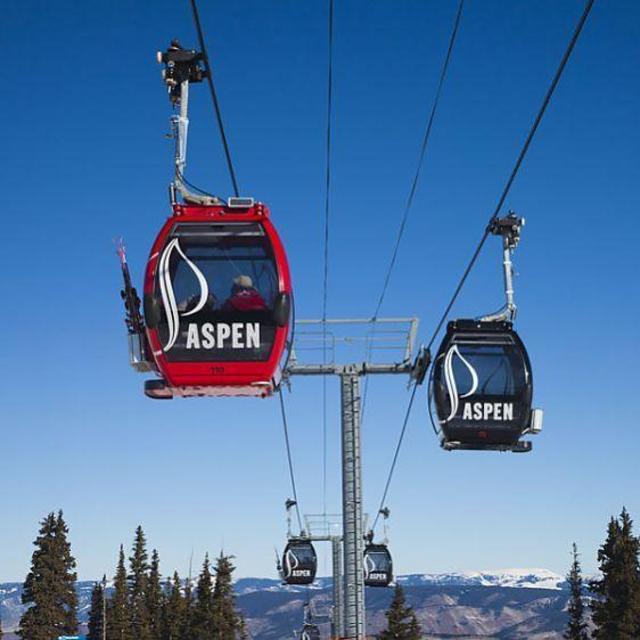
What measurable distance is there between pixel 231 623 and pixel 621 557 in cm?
3166

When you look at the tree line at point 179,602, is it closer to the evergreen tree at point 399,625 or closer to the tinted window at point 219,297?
the evergreen tree at point 399,625

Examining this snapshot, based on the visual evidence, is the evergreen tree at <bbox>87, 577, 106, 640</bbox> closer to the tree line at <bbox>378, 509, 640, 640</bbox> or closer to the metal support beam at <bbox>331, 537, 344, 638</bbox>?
the tree line at <bbox>378, 509, 640, 640</bbox>

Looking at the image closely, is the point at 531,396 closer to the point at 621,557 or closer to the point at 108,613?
the point at 621,557

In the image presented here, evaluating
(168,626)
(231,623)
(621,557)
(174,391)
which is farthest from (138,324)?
(168,626)

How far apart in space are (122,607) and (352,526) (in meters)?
84.6

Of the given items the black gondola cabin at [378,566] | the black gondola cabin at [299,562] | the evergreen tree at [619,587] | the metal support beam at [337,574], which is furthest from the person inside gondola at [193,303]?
the evergreen tree at [619,587]

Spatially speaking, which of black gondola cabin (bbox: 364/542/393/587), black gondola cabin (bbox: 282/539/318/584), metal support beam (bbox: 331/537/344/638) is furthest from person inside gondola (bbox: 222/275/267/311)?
black gondola cabin (bbox: 282/539/318/584)

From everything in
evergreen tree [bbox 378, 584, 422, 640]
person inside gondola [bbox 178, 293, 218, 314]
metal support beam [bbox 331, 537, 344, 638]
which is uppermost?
person inside gondola [bbox 178, 293, 218, 314]

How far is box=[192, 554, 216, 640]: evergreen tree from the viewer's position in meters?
85.4

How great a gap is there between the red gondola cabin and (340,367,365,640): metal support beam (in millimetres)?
11743

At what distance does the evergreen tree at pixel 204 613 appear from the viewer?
85.4 m

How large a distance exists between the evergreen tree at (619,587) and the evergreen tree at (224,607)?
93.1ft

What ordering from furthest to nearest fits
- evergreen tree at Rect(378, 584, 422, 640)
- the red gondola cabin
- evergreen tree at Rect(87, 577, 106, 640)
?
evergreen tree at Rect(87, 577, 106, 640) < evergreen tree at Rect(378, 584, 422, 640) < the red gondola cabin

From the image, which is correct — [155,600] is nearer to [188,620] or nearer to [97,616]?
[97,616]
